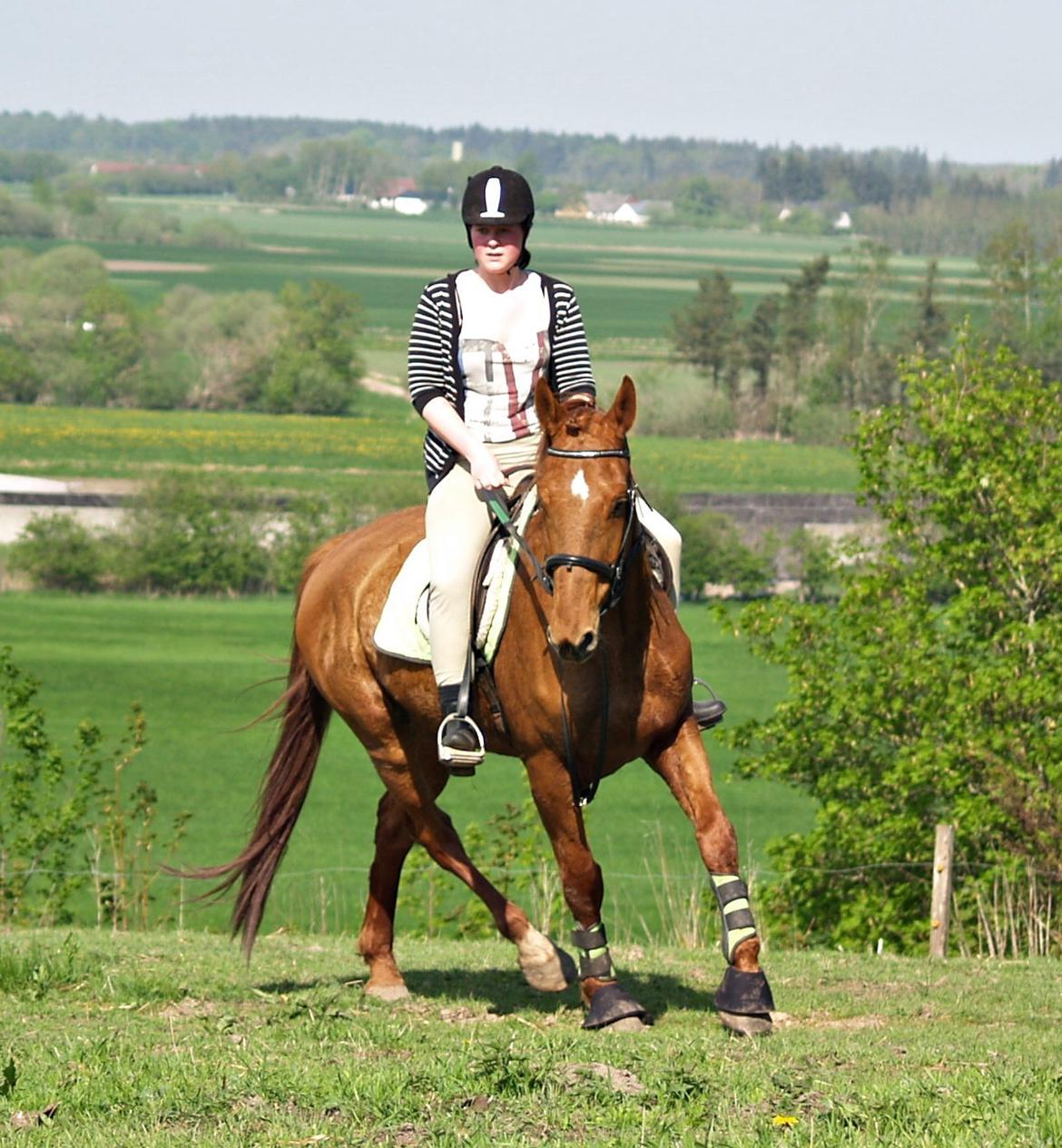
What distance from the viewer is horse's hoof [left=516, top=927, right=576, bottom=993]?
7.87 m

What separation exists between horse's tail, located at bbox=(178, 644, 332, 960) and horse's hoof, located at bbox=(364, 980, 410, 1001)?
0.87 meters

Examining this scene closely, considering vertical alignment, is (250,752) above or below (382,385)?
below

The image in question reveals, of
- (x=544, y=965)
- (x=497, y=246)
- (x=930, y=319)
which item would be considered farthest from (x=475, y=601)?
(x=930, y=319)

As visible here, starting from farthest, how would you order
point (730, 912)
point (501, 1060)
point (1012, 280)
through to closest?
point (1012, 280)
point (730, 912)
point (501, 1060)

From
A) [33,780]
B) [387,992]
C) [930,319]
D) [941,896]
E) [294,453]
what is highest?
[930,319]

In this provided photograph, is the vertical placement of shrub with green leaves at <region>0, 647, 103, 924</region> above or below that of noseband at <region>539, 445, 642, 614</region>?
below

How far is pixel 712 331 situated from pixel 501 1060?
391ft

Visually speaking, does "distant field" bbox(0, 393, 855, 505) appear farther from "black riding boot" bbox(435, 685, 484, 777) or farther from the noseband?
the noseband

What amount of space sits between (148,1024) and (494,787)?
34.8 meters

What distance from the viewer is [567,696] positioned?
7.20 metres

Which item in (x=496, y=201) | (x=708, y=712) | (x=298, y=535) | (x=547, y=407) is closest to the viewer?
(x=547, y=407)

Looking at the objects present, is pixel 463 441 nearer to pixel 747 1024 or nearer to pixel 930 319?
pixel 747 1024

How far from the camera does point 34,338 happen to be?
11050 cm

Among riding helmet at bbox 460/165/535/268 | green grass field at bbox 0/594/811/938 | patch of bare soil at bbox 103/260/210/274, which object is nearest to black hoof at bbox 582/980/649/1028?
riding helmet at bbox 460/165/535/268
